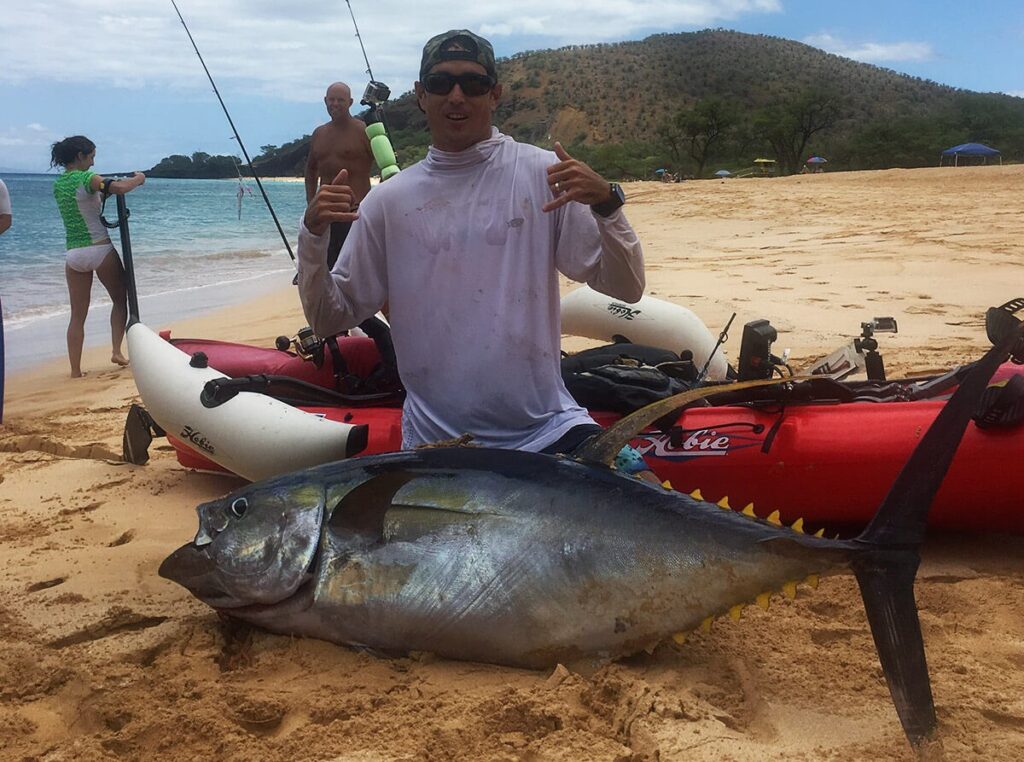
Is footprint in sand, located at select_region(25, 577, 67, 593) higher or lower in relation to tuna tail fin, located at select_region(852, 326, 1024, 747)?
lower

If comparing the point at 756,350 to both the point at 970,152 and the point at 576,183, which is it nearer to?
the point at 576,183

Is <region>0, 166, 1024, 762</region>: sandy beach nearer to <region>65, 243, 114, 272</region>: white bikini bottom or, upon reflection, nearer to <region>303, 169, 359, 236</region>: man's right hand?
<region>303, 169, 359, 236</region>: man's right hand

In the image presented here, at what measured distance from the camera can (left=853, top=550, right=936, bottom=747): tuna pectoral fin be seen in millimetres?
1923

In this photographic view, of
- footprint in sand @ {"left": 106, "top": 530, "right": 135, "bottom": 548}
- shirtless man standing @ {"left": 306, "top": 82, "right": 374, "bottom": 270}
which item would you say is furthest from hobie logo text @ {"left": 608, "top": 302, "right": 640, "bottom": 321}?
shirtless man standing @ {"left": 306, "top": 82, "right": 374, "bottom": 270}

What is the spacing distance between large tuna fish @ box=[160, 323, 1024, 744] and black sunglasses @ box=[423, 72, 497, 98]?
1202mm

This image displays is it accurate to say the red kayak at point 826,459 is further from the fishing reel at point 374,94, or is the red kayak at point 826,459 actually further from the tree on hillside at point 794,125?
the tree on hillside at point 794,125

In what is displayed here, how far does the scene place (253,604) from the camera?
2508mm

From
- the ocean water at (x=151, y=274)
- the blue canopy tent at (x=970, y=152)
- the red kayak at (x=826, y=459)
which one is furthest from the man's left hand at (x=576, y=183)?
the blue canopy tent at (x=970, y=152)

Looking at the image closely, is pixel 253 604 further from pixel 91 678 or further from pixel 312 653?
pixel 91 678

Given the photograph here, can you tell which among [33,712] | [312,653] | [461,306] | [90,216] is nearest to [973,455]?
[461,306]

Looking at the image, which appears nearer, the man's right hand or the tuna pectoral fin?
the tuna pectoral fin

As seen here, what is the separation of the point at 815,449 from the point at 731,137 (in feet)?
166

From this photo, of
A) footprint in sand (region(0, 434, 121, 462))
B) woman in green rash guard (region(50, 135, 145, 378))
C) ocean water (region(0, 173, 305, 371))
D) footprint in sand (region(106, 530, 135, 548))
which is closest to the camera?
footprint in sand (region(106, 530, 135, 548))

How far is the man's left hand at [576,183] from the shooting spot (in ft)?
8.59
